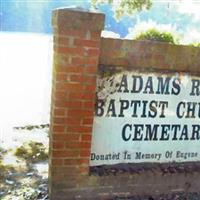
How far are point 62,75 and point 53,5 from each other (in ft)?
107

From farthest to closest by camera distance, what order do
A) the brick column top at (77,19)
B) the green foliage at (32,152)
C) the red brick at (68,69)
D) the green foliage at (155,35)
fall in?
the green foliage at (155,35)
the green foliage at (32,152)
the red brick at (68,69)
the brick column top at (77,19)

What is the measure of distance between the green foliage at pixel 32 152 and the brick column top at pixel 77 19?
94.5 inches

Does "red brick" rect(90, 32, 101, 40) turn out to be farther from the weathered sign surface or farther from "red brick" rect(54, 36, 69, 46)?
the weathered sign surface

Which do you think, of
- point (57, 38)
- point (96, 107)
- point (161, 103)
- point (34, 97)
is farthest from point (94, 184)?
point (34, 97)

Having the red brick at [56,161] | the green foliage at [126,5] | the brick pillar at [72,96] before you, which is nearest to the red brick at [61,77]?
the brick pillar at [72,96]

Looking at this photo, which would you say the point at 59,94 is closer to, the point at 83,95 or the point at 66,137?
the point at 83,95

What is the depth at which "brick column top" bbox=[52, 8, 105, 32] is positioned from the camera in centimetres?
441

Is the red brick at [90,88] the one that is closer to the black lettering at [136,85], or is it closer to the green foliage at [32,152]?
the black lettering at [136,85]

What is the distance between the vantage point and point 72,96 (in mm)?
4598

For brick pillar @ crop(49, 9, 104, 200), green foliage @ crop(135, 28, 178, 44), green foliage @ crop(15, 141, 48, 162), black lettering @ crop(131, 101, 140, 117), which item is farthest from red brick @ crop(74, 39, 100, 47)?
green foliage @ crop(135, 28, 178, 44)

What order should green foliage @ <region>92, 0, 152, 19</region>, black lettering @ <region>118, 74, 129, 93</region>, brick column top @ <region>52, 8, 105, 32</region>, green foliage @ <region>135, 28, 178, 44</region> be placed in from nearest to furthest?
brick column top @ <region>52, 8, 105, 32</region>
black lettering @ <region>118, 74, 129, 93</region>
green foliage @ <region>135, 28, 178, 44</region>
green foliage @ <region>92, 0, 152, 19</region>

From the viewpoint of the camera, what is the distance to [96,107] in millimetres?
4816

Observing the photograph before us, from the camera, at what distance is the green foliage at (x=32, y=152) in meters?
6.32

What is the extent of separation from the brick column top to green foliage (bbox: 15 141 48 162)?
2.40 m
